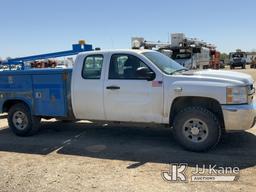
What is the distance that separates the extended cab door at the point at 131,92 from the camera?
673 centimetres

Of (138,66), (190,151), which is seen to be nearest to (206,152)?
(190,151)

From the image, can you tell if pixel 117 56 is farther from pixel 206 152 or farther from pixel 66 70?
pixel 206 152

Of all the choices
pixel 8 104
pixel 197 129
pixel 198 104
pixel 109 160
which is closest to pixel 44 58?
pixel 8 104

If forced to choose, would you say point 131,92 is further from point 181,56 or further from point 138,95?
point 181,56

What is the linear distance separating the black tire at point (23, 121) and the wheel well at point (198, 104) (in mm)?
3344

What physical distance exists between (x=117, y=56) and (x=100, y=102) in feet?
3.22

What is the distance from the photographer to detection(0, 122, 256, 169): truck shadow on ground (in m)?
6.12

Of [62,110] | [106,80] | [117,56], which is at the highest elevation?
[117,56]

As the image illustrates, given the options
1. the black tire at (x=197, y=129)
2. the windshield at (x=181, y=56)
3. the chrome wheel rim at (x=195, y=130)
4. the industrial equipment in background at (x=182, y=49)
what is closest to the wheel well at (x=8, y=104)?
the black tire at (x=197, y=129)

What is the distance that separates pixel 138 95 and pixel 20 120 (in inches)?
125

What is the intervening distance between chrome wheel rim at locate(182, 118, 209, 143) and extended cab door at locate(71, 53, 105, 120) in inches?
69.3

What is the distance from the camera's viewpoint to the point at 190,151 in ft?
21.4

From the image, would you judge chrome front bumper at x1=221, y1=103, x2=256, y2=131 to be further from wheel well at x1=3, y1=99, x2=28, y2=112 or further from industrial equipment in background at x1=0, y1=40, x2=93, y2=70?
wheel well at x1=3, y1=99, x2=28, y2=112

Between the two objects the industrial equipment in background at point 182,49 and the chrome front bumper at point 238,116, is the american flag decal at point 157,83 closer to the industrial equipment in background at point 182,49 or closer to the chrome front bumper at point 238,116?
the chrome front bumper at point 238,116
